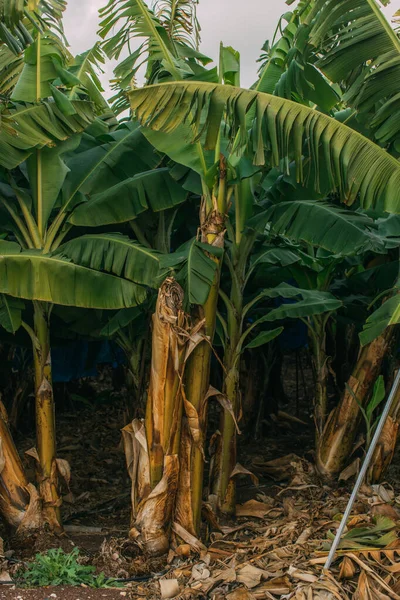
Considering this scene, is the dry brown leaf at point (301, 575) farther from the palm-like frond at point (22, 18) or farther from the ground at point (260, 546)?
the palm-like frond at point (22, 18)

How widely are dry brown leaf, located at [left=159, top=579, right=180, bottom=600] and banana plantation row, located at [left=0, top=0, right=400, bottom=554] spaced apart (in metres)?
0.46

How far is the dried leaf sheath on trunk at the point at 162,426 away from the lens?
4828 millimetres

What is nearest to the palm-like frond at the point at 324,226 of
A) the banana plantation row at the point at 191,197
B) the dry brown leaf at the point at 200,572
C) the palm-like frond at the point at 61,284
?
the banana plantation row at the point at 191,197

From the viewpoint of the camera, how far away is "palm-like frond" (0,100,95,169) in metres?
5.00

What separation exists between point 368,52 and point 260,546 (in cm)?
385

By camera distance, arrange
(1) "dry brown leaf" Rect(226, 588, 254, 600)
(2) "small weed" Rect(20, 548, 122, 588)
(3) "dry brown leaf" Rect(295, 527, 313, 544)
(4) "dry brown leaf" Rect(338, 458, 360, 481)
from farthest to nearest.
A: (4) "dry brown leaf" Rect(338, 458, 360, 481), (3) "dry brown leaf" Rect(295, 527, 313, 544), (2) "small weed" Rect(20, 548, 122, 588), (1) "dry brown leaf" Rect(226, 588, 254, 600)

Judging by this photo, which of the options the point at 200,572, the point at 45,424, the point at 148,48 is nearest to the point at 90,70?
the point at 148,48

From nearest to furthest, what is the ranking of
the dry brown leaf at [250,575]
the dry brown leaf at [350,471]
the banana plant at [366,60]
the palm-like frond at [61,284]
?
the dry brown leaf at [250,575], the banana plant at [366,60], the palm-like frond at [61,284], the dry brown leaf at [350,471]

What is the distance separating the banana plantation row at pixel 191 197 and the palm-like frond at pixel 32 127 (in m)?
0.02

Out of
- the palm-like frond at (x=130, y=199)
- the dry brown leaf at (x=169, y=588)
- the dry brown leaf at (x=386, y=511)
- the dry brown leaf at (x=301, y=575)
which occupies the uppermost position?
the palm-like frond at (x=130, y=199)

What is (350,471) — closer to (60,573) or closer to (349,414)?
(349,414)

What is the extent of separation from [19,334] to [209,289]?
2.84 m

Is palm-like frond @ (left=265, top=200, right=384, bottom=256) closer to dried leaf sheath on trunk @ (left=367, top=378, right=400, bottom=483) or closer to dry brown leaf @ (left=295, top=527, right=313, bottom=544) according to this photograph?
dried leaf sheath on trunk @ (left=367, top=378, right=400, bottom=483)

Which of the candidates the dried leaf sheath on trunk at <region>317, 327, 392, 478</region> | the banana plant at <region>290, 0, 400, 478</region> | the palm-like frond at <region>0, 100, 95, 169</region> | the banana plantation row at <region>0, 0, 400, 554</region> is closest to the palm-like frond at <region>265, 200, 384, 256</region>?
the banana plantation row at <region>0, 0, 400, 554</region>
